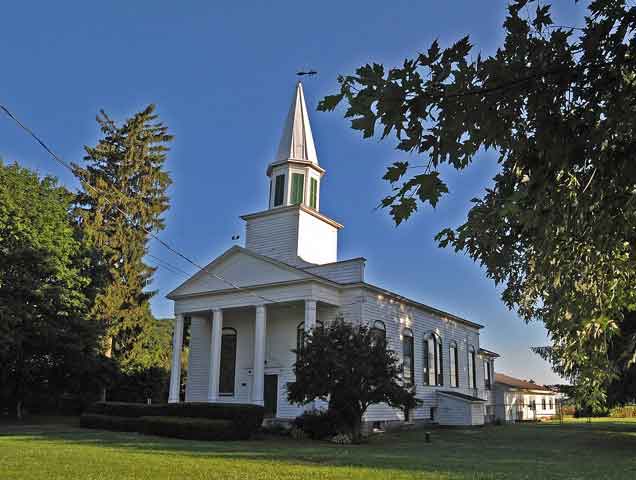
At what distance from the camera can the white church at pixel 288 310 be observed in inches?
1137

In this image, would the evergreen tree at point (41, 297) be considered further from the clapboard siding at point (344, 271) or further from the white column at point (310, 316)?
the clapboard siding at point (344, 271)

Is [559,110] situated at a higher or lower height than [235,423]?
higher

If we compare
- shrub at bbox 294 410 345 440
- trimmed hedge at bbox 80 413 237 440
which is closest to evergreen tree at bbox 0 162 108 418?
trimmed hedge at bbox 80 413 237 440

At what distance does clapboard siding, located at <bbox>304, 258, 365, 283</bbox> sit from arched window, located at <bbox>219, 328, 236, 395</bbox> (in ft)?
21.5

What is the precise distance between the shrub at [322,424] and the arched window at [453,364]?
53.0 feet

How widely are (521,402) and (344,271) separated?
112 ft

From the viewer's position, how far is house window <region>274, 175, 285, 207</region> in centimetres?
3447

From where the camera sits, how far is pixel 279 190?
1368 inches

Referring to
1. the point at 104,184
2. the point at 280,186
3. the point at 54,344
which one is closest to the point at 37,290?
the point at 54,344

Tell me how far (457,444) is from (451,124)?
21336 millimetres

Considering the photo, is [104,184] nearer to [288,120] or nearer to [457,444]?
[288,120]

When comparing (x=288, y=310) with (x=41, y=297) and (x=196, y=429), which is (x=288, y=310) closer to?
(x=196, y=429)

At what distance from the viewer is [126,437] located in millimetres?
21188

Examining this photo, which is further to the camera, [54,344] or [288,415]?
[54,344]
